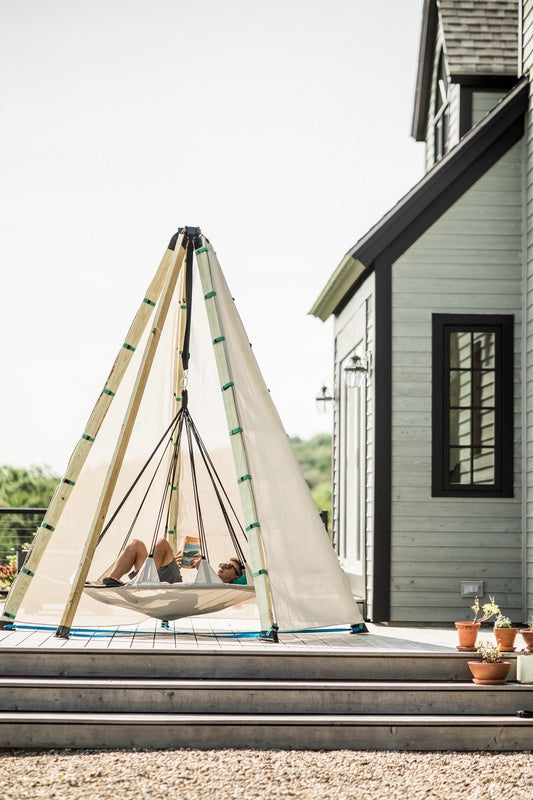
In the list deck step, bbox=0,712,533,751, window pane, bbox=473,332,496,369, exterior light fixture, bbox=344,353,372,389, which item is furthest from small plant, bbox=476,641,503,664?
window pane, bbox=473,332,496,369

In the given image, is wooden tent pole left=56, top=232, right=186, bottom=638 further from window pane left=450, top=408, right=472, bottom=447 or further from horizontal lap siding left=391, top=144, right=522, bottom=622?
window pane left=450, top=408, right=472, bottom=447

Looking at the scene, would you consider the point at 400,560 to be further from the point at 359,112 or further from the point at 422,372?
the point at 359,112

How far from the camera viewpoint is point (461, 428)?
1201cm

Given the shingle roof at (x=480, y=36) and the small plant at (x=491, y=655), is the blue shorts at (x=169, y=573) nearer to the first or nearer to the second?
the small plant at (x=491, y=655)

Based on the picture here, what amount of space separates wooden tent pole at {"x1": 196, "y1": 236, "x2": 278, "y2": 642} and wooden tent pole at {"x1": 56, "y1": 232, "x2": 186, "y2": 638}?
24 centimetres

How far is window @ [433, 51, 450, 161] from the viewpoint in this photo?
11.4 meters

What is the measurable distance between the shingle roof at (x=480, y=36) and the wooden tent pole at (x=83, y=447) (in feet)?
14.1

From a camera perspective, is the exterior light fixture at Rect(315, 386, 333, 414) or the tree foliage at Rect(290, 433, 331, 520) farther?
the tree foliage at Rect(290, 433, 331, 520)

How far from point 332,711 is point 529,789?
1335 mm

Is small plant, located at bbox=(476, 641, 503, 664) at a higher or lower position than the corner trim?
lower

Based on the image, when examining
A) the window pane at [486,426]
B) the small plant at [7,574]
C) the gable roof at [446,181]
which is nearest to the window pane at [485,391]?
the window pane at [486,426]

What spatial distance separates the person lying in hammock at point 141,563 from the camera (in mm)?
7961

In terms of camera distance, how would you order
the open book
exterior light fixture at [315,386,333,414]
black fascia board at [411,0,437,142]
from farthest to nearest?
black fascia board at [411,0,437,142] → exterior light fixture at [315,386,333,414] → the open book

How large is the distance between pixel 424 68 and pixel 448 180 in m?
3.44
